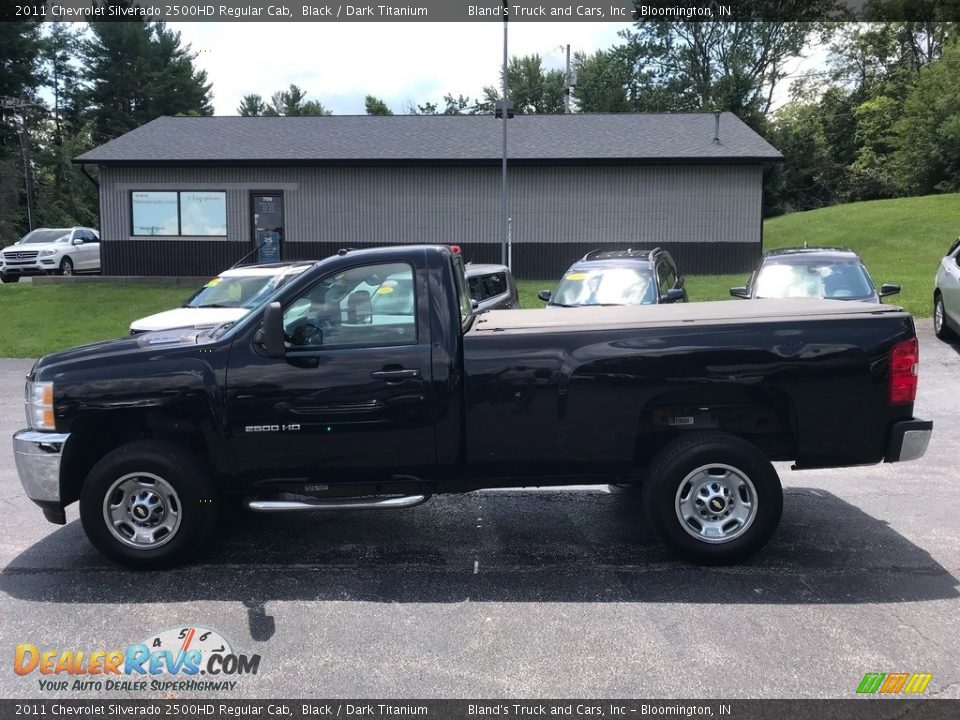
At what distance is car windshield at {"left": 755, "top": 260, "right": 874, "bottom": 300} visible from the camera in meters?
12.1

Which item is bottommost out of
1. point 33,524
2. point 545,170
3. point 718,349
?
point 33,524

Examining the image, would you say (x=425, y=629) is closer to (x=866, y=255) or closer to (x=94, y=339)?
(x=94, y=339)

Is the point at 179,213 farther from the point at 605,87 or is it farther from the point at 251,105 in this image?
the point at 251,105

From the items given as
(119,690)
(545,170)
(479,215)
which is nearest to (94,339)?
(479,215)

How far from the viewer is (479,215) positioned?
82.9 feet

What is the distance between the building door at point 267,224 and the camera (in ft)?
83.8

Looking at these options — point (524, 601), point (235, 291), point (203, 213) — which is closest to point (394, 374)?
point (524, 601)

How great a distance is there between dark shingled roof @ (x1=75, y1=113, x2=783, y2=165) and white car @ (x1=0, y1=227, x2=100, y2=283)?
460cm

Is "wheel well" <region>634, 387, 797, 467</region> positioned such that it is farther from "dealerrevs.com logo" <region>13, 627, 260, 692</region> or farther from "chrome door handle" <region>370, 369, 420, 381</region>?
"dealerrevs.com logo" <region>13, 627, 260, 692</region>

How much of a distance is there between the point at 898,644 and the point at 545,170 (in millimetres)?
21736

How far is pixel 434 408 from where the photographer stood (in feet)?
17.6

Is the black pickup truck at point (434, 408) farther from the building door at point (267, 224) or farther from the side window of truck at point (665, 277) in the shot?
the building door at point (267, 224)

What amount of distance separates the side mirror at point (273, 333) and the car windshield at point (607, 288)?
292 inches

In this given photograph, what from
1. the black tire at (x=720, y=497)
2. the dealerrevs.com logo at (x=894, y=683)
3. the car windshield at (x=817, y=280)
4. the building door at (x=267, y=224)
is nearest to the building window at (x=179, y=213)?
the building door at (x=267, y=224)
